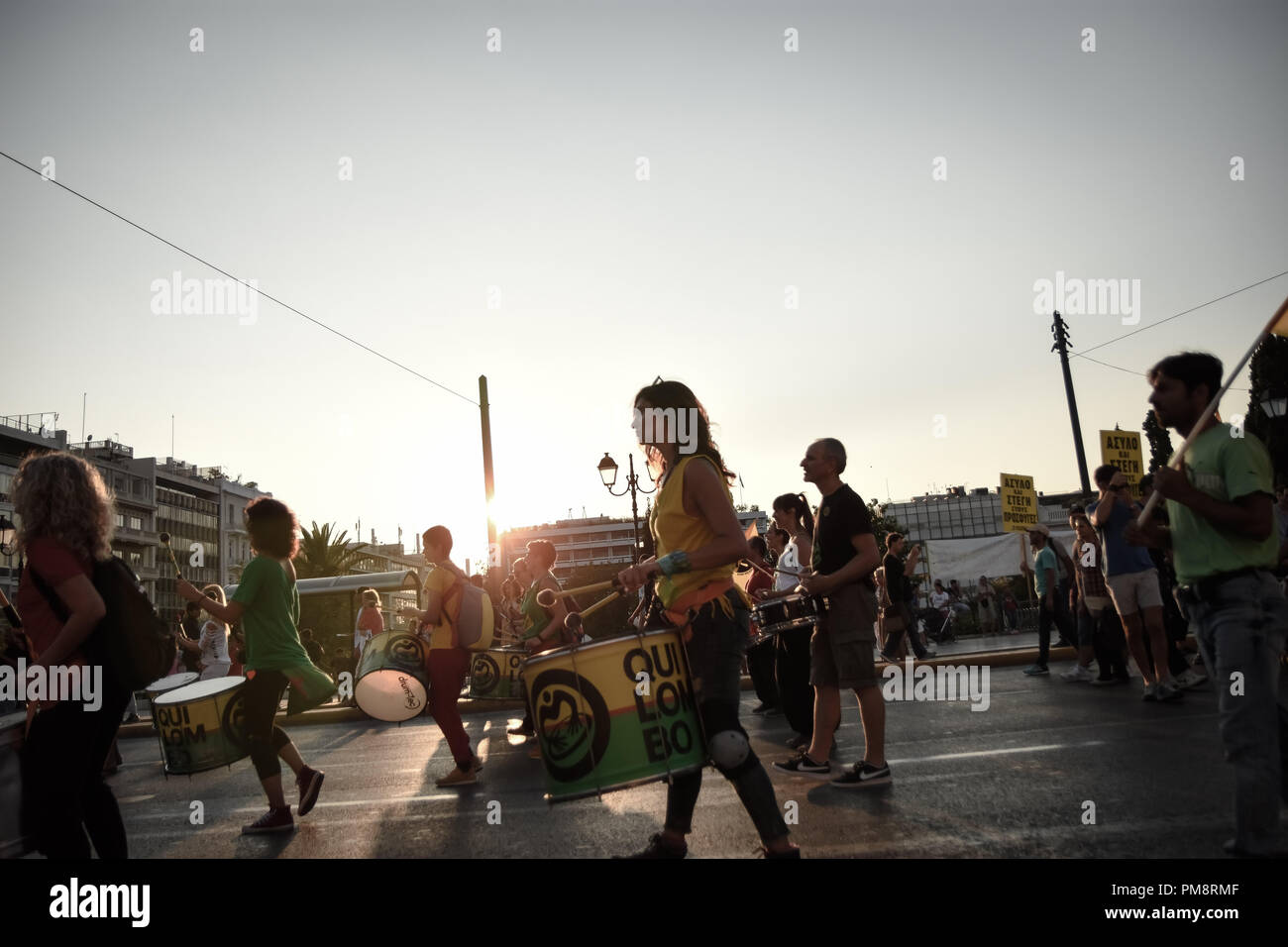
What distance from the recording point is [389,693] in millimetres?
6617

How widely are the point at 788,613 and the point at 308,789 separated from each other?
2988 mm

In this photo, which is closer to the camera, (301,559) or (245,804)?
(245,804)

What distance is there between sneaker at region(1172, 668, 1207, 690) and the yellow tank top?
21.2ft

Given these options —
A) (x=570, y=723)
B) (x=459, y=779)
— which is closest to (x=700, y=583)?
(x=570, y=723)

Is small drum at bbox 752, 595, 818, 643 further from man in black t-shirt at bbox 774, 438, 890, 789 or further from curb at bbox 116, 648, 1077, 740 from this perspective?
curb at bbox 116, 648, 1077, 740

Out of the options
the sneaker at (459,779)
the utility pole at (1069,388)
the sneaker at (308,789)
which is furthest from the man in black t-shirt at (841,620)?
the utility pole at (1069,388)

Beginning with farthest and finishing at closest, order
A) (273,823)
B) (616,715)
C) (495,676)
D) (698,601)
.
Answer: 1. (495,676)
2. (273,823)
3. (698,601)
4. (616,715)

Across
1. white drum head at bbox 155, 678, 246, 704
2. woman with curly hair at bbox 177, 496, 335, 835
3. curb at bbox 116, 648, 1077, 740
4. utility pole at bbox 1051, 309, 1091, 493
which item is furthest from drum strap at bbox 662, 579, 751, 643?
utility pole at bbox 1051, 309, 1091, 493

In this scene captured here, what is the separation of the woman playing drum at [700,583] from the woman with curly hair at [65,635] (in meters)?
2.05

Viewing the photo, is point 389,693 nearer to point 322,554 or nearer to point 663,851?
point 663,851
